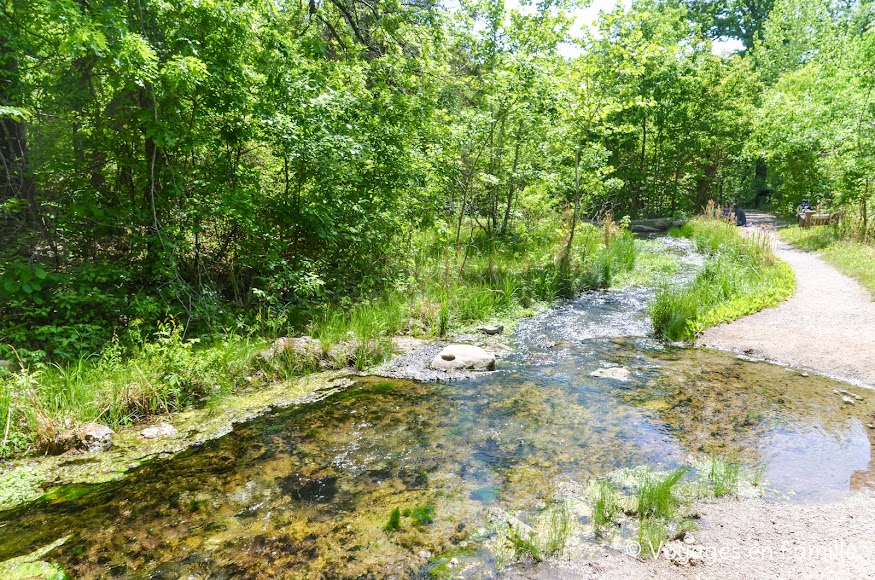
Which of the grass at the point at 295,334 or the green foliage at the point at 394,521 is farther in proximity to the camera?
the grass at the point at 295,334

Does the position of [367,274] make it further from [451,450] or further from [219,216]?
[451,450]

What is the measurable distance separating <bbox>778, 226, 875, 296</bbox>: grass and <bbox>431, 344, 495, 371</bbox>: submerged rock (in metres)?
7.17

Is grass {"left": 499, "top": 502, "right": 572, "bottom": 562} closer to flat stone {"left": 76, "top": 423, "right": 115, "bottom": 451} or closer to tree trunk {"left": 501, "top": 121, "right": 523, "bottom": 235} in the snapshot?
flat stone {"left": 76, "top": 423, "right": 115, "bottom": 451}

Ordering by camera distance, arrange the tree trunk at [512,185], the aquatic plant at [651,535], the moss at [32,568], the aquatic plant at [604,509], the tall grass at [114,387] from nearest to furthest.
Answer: the moss at [32,568]
the aquatic plant at [651,535]
the aquatic plant at [604,509]
the tall grass at [114,387]
the tree trunk at [512,185]

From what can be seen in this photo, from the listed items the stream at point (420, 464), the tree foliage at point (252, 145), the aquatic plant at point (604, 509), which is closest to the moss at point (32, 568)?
the stream at point (420, 464)

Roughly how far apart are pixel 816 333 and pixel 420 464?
628 centimetres

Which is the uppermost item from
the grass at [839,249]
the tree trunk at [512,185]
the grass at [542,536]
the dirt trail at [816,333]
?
the tree trunk at [512,185]

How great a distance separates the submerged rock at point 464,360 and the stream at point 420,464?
22cm

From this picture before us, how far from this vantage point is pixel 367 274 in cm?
874

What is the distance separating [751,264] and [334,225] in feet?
29.2

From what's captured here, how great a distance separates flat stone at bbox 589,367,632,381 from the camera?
19.9 ft

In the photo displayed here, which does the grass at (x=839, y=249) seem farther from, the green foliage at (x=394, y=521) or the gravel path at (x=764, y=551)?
the green foliage at (x=394, y=521)

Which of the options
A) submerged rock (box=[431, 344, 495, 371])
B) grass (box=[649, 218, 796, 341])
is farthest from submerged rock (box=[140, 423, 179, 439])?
grass (box=[649, 218, 796, 341])

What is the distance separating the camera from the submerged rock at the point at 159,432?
4.57m
